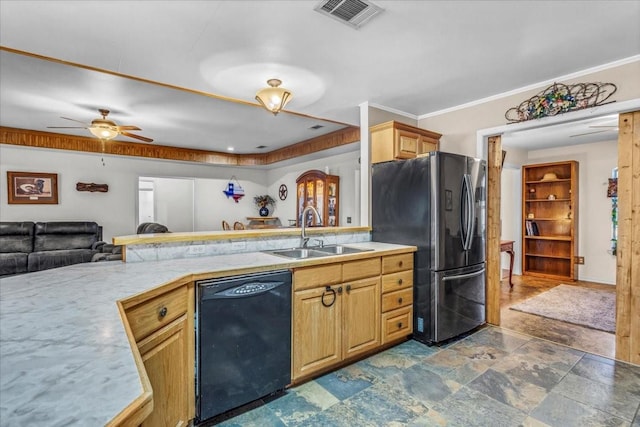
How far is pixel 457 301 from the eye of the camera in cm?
291

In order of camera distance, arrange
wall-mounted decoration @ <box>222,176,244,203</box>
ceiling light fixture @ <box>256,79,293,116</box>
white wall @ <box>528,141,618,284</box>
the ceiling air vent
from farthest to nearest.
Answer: wall-mounted decoration @ <box>222,176,244,203</box> → white wall @ <box>528,141,618,284</box> → ceiling light fixture @ <box>256,79,293,116</box> → the ceiling air vent

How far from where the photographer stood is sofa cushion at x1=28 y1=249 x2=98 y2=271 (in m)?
4.84

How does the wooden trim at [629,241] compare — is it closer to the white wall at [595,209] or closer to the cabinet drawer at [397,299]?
the cabinet drawer at [397,299]

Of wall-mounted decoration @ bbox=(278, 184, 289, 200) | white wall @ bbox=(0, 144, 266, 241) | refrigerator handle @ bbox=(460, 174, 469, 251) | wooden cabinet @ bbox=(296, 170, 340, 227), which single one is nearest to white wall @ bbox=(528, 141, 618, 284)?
refrigerator handle @ bbox=(460, 174, 469, 251)

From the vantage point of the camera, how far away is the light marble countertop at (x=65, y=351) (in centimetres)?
51

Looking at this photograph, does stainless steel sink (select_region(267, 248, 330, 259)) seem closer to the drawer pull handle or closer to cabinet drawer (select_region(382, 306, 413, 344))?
cabinet drawer (select_region(382, 306, 413, 344))

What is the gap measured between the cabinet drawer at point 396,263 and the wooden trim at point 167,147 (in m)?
2.53

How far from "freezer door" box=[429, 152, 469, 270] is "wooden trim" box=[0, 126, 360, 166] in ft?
7.24

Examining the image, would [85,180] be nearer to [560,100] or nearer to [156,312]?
[156,312]

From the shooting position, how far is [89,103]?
3.88 meters

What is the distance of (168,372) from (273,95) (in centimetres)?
233

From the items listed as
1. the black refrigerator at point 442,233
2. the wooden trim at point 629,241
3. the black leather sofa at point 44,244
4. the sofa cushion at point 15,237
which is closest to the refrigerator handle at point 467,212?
the black refrigerator at point 442,233

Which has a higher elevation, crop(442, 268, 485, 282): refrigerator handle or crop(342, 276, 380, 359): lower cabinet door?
crop(442, 268, 485, 282): refrigerator handle

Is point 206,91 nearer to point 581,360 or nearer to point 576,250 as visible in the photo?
point 581,360
